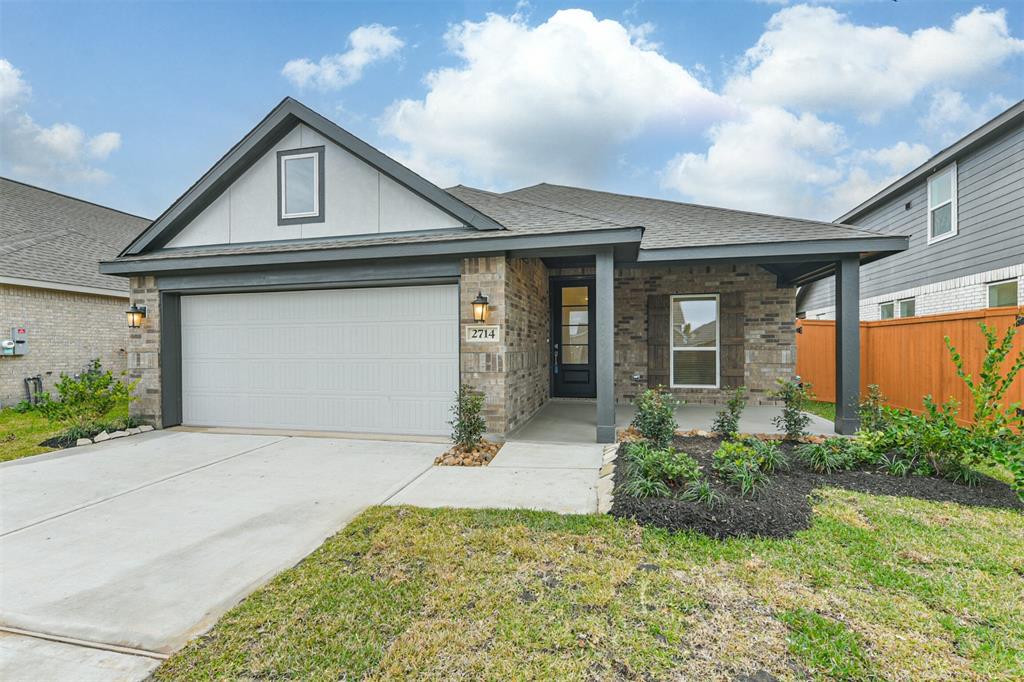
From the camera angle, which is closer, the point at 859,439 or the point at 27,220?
the point at 859,439

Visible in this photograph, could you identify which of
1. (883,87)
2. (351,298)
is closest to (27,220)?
(351,298)

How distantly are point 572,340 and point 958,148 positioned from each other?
8014 millimetres

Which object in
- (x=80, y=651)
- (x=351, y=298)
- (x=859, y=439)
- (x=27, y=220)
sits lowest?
(x=80, y=651)

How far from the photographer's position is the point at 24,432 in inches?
272

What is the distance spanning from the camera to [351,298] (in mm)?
6754

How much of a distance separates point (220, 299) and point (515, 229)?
485cm

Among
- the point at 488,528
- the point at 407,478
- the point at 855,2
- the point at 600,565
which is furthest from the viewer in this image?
the point at 855,2

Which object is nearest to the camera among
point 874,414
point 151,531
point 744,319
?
point 151,531

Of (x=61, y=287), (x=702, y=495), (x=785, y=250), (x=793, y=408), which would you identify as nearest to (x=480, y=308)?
(x=702, y=495)

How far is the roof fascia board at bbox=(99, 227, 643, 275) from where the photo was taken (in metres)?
5.58

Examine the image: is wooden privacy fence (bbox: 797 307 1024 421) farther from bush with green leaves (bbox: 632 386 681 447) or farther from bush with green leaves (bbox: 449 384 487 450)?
bush with green leaves (bbox: 449 384 487 450)

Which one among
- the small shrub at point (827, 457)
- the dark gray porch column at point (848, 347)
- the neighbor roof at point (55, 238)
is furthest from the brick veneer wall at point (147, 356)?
the dark gray porch column at point (848, 347)

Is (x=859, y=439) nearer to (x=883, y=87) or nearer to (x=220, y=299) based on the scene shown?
(x=220, y=299)

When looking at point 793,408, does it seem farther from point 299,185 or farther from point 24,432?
point 24,432
